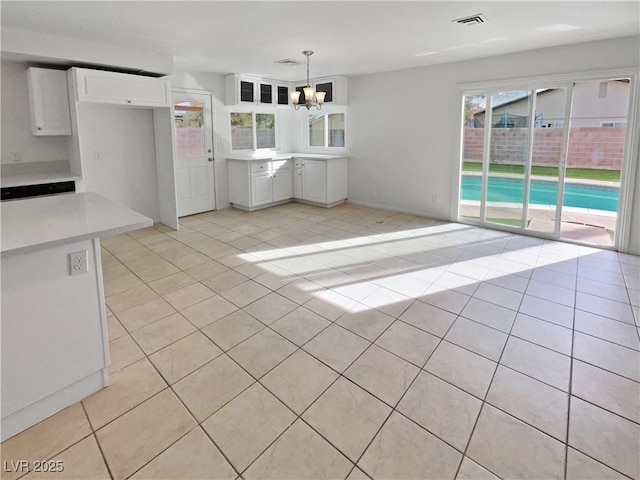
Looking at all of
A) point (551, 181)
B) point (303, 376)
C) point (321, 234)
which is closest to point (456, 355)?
point (303, 376)

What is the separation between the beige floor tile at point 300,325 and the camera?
2582 mm

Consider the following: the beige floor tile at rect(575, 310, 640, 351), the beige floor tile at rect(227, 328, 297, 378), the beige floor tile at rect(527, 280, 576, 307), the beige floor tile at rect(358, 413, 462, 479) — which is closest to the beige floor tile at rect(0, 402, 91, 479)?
the beige floor tile at rect(227, 328, 297, 378)

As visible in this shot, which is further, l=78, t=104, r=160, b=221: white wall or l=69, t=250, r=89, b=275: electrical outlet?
l=78, t=104, r=160, b=221: white wall

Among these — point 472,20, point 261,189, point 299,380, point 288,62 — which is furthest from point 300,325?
point 261,189

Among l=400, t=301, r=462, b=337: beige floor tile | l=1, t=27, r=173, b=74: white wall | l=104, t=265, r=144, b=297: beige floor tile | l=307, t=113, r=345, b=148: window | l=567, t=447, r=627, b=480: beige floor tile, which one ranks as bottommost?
l=567, t=447, r=627, b=480: beige floor tile

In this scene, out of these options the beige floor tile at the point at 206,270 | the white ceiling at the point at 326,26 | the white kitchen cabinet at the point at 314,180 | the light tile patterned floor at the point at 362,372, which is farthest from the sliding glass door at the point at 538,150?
the beige floor tile at the point at 206,270

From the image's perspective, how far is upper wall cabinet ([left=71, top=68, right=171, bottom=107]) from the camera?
404 centimetres

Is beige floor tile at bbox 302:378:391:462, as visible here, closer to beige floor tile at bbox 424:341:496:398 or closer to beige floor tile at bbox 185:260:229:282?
beige floor tile at bbox 424:341:496:398

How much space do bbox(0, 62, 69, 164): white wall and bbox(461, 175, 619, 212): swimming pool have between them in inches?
221

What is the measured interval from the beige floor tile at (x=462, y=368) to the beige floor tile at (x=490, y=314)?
47 centimetres

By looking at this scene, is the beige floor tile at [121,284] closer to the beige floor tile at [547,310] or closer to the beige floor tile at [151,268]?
the beige floor tile at [151,268]

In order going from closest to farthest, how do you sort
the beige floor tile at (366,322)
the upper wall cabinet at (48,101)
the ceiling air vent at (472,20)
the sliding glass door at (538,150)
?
the beige floor tile at (366,322)
the ceiling air vent at (472,20)
the upper wall cabinet at (48,101)
the sliding glass door at (538,150)

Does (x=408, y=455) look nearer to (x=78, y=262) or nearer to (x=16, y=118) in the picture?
(x=78, y=262)

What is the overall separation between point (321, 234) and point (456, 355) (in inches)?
119
